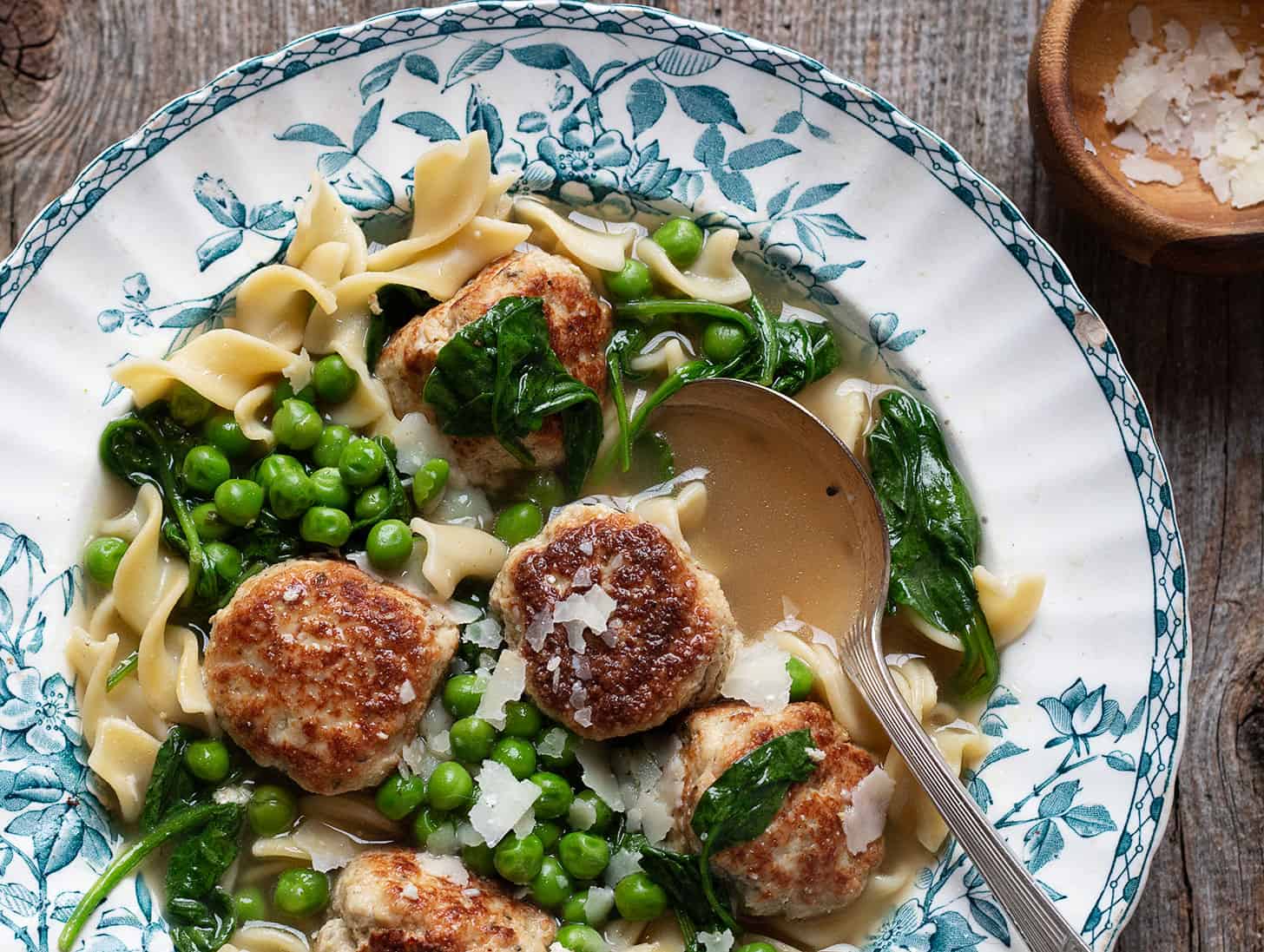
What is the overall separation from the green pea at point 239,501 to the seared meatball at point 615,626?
51.2 inches

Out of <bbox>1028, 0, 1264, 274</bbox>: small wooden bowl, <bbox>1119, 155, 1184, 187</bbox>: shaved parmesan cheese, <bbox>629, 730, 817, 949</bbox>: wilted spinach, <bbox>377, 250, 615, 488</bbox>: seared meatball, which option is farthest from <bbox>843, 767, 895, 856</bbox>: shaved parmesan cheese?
<bbox>1119, 155, 1184, 187</bbox>: shaved parmesan cheese

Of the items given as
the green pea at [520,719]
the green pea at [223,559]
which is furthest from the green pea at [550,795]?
the green pea at [223,559]

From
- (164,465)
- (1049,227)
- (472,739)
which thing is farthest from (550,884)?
(1049,227)

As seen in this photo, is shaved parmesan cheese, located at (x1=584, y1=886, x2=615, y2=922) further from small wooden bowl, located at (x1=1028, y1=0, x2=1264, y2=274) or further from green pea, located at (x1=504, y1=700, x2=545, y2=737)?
small wooden bowl, located at (x1=1028, y1=0, x2=1264, y2=274)

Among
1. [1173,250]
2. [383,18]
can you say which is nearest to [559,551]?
[383,18]

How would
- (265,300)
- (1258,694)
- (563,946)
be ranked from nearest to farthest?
(563,946) → (265,300) → (1258,694)

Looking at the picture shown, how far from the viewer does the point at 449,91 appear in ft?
18.2

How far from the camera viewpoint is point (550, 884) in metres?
5.34

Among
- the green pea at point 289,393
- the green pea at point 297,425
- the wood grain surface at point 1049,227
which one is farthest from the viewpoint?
the wood grain surface at point 1049,227

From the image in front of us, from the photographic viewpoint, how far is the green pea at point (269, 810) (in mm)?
5387

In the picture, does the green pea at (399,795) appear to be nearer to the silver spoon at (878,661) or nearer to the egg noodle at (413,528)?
the egg noodle at (413,528)

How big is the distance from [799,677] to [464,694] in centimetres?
162

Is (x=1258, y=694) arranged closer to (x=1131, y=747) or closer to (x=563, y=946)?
(x=1131, y=747)

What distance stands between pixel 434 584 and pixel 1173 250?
406cm
